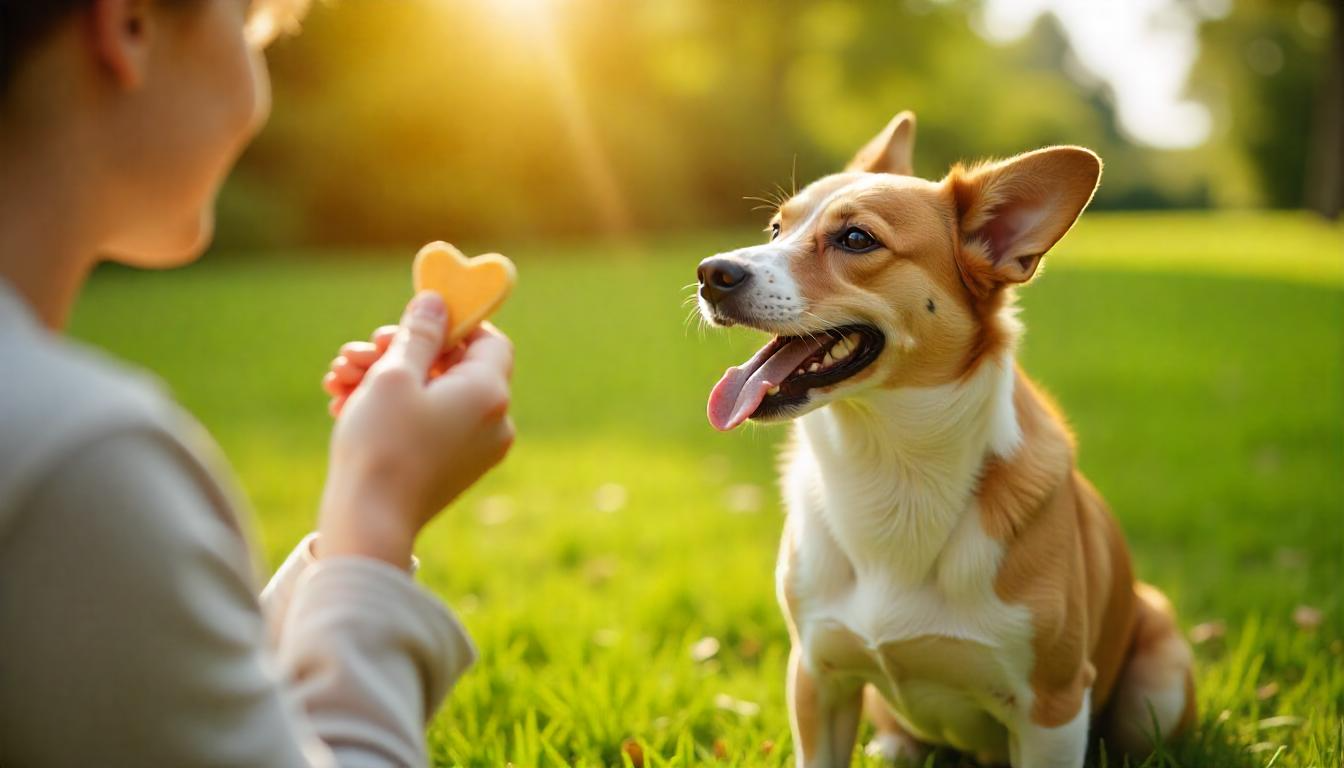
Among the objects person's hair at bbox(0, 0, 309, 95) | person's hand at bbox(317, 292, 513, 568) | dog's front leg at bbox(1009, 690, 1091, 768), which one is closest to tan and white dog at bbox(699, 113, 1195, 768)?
dog's front leg at bbox(1009, 690, 1091, 768)

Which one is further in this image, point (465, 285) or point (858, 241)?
point (858, 241)

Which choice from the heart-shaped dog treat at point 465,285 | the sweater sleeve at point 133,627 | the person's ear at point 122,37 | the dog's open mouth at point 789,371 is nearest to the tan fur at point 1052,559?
the dog's open mouth at point 789,371

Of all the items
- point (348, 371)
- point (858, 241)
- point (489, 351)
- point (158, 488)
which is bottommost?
point (858, 241)

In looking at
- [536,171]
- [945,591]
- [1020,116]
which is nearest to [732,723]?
[945,591]

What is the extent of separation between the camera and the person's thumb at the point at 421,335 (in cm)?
144

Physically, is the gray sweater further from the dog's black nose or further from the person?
the dog's black nose

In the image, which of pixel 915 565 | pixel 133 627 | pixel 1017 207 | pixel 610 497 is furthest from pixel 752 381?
pixel 610 497

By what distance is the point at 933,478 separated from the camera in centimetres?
253

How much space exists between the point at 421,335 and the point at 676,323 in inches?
424

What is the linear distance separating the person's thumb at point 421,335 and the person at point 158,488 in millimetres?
11

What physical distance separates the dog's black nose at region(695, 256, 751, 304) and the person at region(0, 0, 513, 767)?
1.20m

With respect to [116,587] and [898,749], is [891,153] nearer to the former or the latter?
[898,749]

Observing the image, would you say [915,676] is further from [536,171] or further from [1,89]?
[536,171]

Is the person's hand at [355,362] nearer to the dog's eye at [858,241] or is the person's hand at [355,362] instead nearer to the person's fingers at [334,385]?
the person's fingers at [334,385]
